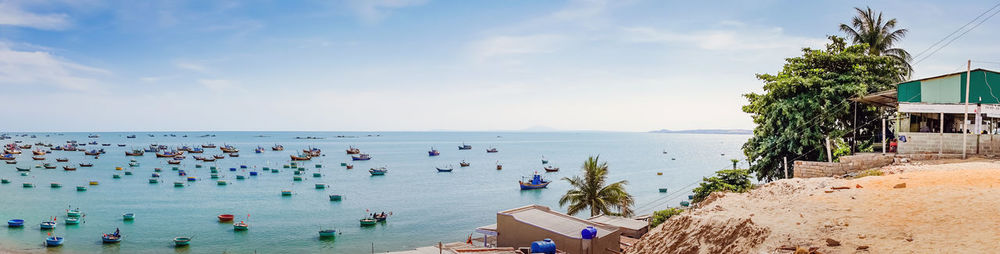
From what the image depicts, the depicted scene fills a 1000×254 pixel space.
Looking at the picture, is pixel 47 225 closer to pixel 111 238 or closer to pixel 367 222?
pixel 111 238

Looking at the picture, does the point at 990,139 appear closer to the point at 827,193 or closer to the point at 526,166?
the point at 827,193

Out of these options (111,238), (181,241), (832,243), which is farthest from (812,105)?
(111,238)

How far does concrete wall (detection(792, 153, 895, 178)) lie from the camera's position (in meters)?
16.5

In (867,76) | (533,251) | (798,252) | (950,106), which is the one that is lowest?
(533,251)

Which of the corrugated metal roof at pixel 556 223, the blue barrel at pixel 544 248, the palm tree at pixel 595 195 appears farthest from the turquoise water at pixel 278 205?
the blue barrel at pixel 544 248

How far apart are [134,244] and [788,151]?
36.3m

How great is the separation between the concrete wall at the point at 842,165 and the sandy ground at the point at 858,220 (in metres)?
3.95

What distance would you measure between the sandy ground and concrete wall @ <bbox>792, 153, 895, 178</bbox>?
13.0 ft

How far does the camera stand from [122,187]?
57.2 metres

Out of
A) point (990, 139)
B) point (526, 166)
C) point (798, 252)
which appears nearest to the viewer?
point (798, 252)

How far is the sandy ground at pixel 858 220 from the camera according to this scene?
7211 millimetres

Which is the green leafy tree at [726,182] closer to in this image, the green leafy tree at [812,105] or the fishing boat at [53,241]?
the green leafy tree at [812,105]

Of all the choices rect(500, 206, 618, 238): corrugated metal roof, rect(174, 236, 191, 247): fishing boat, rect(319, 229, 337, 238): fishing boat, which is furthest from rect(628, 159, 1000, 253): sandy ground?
rect(174, 236, 191, 247): fishing boat

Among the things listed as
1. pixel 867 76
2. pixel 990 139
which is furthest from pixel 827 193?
pixel 867 76
